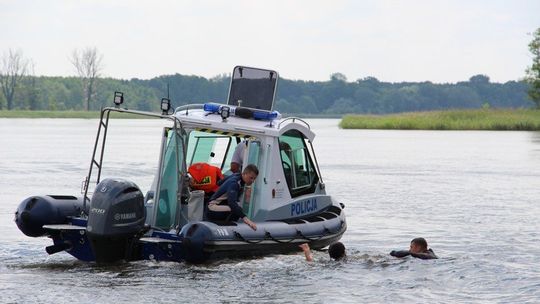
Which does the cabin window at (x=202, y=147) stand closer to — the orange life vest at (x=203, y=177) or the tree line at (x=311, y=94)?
the orange life vest at (x=203, y=177)

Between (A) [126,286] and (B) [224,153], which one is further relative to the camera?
(B) [224,153]

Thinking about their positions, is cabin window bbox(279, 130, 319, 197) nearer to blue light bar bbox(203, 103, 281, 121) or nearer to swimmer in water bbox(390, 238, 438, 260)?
blue light bar bbox(203, 103, 281, 121)

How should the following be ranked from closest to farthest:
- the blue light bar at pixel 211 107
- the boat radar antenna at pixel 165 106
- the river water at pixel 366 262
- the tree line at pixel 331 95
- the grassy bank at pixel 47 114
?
1. the river water at pixel 366 262
2. the boat radar antenna at pixel 165 106
3. the blue light bar at pixel 211 107
4. the grassy bank at pixel 47 114
5. the tree line at pixel 331 95

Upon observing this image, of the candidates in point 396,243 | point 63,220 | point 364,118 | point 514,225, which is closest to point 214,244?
point 63,220

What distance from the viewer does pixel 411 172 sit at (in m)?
40.0

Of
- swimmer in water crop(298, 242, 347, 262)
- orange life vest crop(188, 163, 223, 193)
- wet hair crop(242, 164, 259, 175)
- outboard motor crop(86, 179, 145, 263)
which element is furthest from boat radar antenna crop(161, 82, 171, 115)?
swimmer in water crop(298, 242, 347, 262)

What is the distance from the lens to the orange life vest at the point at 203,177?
1577 centimetres

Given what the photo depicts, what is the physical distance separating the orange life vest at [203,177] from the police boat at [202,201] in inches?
0.7

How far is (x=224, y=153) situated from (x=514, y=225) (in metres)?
8.00

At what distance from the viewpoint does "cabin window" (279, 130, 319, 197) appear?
16812 mm

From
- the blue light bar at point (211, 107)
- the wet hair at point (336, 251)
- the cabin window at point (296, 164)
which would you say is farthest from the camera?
the cabin window at point (296, 164)

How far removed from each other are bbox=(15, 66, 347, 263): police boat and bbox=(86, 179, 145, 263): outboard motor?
13 mm

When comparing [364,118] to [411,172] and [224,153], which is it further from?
[224,153]

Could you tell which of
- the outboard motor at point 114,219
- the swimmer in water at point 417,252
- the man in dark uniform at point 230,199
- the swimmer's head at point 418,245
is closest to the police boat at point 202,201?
the outboard motor at point 114,219
